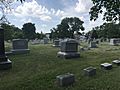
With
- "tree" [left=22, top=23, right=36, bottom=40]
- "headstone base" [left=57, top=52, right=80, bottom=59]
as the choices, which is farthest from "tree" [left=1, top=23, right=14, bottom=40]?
"tree" [left=22, top=23, right=36, bottom=40]

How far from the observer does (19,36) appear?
59.2 metres

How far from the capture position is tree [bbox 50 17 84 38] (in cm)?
7138

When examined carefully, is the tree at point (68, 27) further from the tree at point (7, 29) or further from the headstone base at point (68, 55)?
the headstone base at point (68, 55)

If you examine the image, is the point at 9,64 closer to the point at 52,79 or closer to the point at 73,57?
the point at 52,79

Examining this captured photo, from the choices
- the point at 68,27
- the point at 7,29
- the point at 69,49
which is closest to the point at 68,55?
the point at 69,49

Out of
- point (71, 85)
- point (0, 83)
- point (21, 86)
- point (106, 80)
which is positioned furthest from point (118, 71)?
point (0, 83)

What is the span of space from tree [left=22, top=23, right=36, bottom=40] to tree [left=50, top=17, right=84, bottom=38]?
7.35 metres

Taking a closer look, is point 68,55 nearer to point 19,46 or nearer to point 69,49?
point 69,49

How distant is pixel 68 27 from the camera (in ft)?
258

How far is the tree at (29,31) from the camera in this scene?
6856cm

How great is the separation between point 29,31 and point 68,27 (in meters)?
17.0

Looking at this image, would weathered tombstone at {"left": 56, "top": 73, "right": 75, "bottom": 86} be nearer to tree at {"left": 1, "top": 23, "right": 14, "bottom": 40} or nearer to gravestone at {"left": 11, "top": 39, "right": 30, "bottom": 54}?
gravestone at {"left": 11, "top": 39, "right": 30, "bottom": 54}

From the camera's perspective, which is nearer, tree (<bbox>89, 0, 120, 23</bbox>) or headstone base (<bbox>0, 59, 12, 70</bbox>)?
tree (<bbox>89, 0, 120, 23</bbox>)

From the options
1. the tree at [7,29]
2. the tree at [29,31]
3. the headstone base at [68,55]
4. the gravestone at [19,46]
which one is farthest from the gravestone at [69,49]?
the tree at [29,31]
